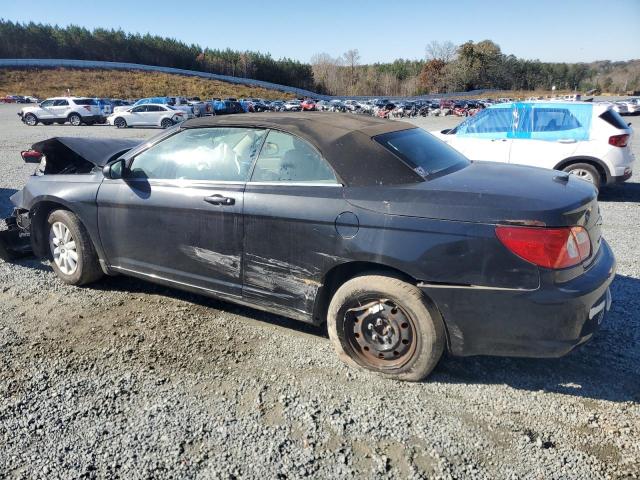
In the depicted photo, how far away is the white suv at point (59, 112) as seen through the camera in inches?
1152

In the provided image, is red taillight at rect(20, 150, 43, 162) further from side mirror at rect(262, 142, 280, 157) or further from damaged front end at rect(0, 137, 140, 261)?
side mirror at rect(262, 142, 280, 157)

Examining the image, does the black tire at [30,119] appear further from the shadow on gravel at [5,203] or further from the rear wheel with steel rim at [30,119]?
the shadow on gravel at [5,203]

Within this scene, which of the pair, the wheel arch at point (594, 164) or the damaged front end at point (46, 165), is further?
the wheel arch at point (594, 164)

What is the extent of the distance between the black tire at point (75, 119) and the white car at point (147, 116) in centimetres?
204

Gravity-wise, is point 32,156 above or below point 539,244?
above

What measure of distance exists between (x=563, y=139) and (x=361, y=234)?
6.52m

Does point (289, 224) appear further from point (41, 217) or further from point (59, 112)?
point (59, 112)

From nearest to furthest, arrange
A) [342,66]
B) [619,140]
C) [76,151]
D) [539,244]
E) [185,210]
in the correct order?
[539,244] < [185,210] < [76,151] < [619,140] < [342,66]

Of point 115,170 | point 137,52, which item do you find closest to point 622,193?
point 115,170

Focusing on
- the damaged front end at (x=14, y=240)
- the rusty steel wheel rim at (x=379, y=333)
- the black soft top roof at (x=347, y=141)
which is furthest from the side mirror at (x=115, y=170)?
the rusty steel wheel rim at (x=379, y=333)

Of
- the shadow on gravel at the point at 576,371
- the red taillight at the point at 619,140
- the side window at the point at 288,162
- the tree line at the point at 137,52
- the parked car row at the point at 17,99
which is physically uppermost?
the tree line at the point at 137,52

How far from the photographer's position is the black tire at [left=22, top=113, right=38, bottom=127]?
29.2 m

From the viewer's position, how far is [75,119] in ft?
97.3

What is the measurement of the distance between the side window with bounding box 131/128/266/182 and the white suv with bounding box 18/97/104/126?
29708 millimetres
